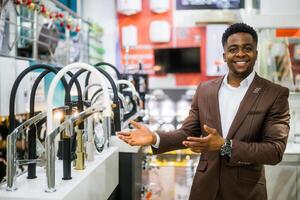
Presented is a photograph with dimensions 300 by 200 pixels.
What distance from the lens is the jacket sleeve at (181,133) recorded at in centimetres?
199

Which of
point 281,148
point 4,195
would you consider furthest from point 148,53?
point 4,195

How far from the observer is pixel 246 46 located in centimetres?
191

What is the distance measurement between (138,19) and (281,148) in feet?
19.0

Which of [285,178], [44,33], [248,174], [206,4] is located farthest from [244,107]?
[206,4]

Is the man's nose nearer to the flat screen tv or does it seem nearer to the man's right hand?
the man's right hand

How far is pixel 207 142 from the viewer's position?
1605 mm

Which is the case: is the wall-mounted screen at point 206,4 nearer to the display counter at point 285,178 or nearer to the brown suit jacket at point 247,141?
the display counter at point 285,178

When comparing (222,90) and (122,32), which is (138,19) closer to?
(122,32)

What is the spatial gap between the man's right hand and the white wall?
540cm

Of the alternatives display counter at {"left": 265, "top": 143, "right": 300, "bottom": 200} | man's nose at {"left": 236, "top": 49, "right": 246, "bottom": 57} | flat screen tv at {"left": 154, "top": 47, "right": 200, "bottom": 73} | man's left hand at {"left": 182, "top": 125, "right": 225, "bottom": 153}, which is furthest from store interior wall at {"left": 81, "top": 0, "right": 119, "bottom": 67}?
man's left hand at {"left": 182, "top": 125, "right": 225, "bottom": 153}

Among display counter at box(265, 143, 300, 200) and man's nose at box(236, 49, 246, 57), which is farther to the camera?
display counter at box(265, 143, 300, 200)

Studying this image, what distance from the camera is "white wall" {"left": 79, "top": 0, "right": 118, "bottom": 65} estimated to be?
7008mm

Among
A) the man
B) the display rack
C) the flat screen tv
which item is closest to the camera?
the man

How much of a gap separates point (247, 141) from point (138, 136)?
564 millimetres
